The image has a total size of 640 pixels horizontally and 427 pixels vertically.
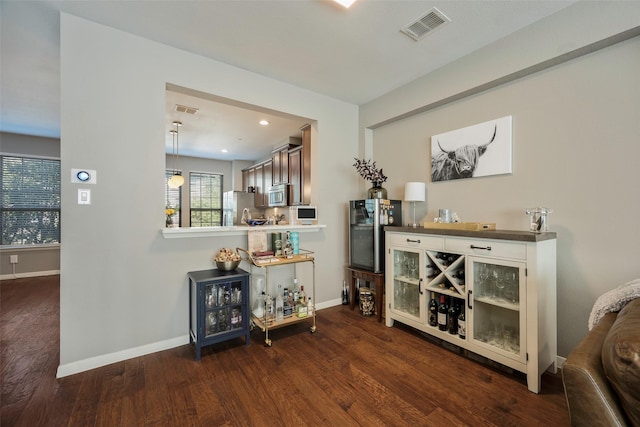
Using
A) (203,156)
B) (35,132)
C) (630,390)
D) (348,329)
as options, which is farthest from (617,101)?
(35,132)

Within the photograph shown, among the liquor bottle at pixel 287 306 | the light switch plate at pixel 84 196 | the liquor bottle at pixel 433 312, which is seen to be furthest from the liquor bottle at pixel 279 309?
the light switch plate at pixel 84 196

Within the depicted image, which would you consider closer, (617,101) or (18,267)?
(617,101)

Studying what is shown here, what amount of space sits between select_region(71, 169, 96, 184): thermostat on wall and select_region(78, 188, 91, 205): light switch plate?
0.20 ft

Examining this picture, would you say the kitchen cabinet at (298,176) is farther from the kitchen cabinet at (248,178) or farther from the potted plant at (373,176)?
the kitchen cabinet at (248,178)

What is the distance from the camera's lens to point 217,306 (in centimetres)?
235

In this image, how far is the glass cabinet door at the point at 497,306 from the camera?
200cm

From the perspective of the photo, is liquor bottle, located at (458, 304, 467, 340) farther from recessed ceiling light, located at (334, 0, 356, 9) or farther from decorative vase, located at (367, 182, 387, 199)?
recessed ceiling light, located at (334, 0, 356, 9)

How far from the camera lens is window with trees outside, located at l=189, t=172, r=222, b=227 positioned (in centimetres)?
706

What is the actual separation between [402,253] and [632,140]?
6.06 feet

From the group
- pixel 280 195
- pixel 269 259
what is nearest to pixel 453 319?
pixel 269 259

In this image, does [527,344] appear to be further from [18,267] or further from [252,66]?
[18,267]

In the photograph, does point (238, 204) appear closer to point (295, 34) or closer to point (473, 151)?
point (295, 34)

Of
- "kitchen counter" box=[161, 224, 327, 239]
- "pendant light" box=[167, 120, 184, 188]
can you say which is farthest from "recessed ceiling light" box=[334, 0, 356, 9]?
"pendant light" box=[167, 120, 184, 188]

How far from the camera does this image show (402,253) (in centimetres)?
288
